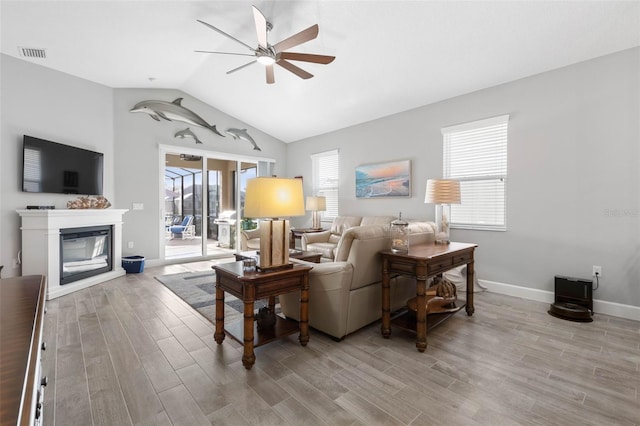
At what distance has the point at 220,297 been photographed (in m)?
2.49

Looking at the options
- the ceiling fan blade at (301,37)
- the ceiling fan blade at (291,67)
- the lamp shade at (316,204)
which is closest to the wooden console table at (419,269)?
the ceiling fan blade at (301,37)

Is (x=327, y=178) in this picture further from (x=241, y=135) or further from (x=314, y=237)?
(x=241, y=135)

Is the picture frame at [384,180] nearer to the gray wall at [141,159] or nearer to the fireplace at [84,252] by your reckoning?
the gray wall at [141,159]

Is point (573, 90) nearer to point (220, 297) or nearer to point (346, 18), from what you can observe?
point (346, 18)

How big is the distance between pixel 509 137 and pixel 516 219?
1099 mm

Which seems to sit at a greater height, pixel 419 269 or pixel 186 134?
pixel 186 134

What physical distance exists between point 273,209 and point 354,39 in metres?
2.72

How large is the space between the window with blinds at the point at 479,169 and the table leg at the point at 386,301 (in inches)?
90.4

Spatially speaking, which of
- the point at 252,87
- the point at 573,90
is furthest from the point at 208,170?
the point at 573,90

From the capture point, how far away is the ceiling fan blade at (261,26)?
2.56m

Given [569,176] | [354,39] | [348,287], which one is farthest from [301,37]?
[569,176]

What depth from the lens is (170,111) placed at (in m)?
5.76

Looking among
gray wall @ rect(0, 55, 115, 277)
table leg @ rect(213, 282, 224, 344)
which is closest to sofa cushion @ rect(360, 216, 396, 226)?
table leg @ rect(213, 282, 224, 344)

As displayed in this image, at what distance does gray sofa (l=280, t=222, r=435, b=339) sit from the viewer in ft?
8.25
